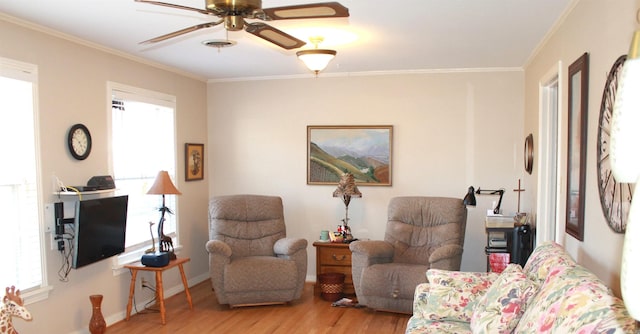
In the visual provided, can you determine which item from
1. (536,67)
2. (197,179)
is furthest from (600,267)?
(197,179)

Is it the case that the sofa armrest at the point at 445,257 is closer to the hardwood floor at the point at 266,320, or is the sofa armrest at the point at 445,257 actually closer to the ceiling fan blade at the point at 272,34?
the hardwood floor at the point at 266,320

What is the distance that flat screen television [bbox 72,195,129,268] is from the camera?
3.75m

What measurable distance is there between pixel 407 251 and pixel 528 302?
2504mm

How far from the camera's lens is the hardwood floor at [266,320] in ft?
13.7

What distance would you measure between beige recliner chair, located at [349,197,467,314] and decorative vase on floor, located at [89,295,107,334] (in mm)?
2195

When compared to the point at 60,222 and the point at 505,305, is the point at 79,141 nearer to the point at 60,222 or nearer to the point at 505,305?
the point at 60,222

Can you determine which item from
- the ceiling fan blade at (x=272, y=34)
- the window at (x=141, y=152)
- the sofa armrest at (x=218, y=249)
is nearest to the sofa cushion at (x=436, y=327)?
the ceiling fan blade at (x=272, y=34)

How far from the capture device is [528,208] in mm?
5133

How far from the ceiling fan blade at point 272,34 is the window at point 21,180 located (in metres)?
1.95

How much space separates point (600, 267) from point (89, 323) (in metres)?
3.68

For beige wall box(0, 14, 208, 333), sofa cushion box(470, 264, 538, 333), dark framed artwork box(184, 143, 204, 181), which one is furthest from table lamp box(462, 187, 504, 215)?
beige wall box(0, 14, 208, 333)

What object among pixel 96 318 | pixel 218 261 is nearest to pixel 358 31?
pixel 218 261

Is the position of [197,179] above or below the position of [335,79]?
below

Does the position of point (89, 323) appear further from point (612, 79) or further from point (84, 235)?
point (612, 79)
